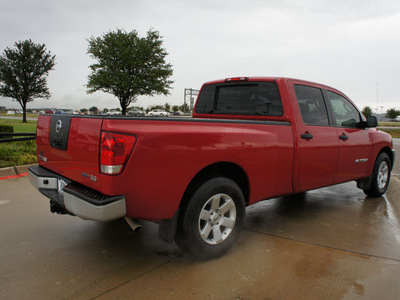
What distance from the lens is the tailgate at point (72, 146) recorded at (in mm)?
2453

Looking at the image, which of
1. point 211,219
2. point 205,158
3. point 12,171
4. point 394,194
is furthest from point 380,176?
point 12,171

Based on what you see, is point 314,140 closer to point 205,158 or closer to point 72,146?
point 205,158

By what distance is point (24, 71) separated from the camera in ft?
102

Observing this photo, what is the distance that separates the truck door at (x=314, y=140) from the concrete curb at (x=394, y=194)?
147 cm

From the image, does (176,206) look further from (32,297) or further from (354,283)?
(354,283)

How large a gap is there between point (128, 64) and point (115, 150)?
3290 cm

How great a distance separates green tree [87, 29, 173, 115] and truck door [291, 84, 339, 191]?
101 ft

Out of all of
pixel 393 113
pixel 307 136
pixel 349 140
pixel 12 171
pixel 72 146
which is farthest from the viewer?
pixel 393 113

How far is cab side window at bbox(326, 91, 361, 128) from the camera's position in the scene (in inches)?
174

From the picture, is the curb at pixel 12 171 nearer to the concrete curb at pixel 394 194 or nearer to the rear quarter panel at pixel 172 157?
the rear quarter panel at pixel 172 157

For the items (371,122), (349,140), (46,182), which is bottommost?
(46,182)

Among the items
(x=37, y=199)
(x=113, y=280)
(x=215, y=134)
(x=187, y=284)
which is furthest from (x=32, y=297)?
(x=37, y=199)

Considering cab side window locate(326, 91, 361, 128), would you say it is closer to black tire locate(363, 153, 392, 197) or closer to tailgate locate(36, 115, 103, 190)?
black tire locate(363, 153, 392, 197)

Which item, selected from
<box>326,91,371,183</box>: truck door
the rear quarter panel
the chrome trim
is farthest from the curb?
<box>326,91,371,183</box>: truck door
